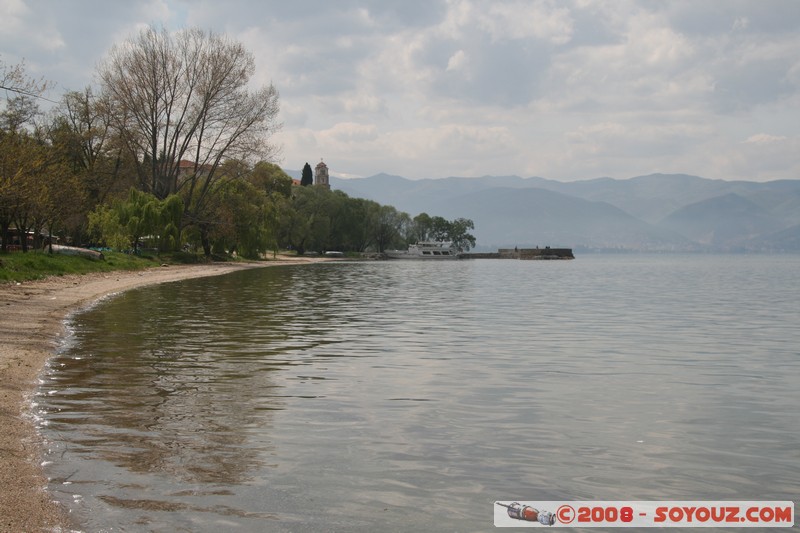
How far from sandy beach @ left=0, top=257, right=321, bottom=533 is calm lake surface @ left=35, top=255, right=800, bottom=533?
288mm

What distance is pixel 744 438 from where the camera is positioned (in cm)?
1167

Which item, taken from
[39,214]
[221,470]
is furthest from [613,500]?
[39,214]

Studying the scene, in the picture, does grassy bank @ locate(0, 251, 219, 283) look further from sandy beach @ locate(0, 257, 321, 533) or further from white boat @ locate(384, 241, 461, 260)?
white boat @ locate(384, 241, 461, 260)

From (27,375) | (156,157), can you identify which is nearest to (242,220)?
(156,157)

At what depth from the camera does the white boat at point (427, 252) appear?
17312 centimetres

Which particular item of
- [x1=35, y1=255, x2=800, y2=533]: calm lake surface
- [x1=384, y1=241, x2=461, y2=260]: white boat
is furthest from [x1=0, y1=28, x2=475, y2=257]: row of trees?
[x1=384, y1=241, x2=461, y2=260]: white boat

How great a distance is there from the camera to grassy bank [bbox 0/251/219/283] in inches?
1537

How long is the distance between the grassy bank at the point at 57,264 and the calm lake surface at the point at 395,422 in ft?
49.7

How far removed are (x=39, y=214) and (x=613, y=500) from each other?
48125 mm

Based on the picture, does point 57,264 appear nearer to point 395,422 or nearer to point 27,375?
point 27,375

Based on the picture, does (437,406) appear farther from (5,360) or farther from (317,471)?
(5,360)

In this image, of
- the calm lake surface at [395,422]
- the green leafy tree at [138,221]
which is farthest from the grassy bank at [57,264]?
the calm lake surface at [395,422]

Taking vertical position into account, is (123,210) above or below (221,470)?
above

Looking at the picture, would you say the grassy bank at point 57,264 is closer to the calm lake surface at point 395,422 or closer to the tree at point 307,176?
the calm lake surface at point 395,422
